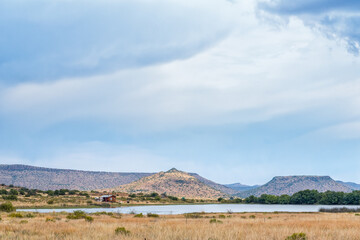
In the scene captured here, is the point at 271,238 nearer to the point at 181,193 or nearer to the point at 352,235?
the point at 352,235

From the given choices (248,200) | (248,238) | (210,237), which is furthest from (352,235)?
(248,200)

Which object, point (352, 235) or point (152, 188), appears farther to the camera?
point (152, 188)

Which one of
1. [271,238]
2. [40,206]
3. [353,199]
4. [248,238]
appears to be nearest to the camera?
[248,238]

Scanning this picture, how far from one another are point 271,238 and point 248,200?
123751 mm

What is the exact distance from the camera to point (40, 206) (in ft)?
237

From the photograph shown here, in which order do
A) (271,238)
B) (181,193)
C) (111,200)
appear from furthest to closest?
(181,193), (111,200), (271,238)

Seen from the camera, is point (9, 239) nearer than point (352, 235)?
Yes

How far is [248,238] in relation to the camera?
14.3 meters

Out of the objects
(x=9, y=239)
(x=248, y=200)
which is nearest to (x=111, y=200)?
(x=248, y=200)

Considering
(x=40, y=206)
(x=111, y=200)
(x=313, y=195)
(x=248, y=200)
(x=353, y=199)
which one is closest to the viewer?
(x=40, y=206)

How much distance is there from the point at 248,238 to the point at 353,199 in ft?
371

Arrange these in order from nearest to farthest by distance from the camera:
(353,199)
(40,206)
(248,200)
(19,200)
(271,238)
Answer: (271,238) < (40,206) < (19,200) < (353,199) < (248,200)

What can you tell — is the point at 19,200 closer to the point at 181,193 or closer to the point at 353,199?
the point at 353,199

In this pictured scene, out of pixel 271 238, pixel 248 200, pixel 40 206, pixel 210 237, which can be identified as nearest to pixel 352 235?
pixel 271 238
